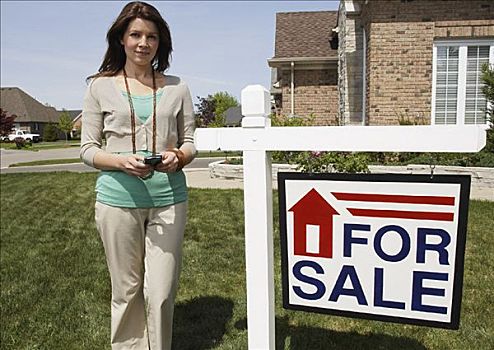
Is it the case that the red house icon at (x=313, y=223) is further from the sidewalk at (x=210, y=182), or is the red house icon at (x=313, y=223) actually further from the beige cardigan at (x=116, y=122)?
the sidewalk at (x=210, y=182)

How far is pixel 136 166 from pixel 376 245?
3.48 feet

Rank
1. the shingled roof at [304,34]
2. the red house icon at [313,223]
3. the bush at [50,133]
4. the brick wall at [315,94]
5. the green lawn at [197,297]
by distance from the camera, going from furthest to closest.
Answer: the bush at [50,133]
the shingled roof at [304,34]
the brick wall at [315,94]
the green lawn at [197,297]
the red house icon at [313,223]

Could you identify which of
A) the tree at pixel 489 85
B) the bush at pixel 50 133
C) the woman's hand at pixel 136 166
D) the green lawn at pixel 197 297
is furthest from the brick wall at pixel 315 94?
the bush at pixel 50 133

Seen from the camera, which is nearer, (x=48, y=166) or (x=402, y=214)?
(x=402, y=214)

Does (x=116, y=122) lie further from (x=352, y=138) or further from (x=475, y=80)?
(x=475, y=80)

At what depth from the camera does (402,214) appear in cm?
172

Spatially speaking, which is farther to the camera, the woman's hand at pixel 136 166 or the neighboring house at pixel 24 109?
the neighboring house at pixel 24 109

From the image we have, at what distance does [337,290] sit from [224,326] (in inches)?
62.0

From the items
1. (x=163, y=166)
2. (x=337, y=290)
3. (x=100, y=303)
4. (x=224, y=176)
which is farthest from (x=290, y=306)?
(x=224, y=176)

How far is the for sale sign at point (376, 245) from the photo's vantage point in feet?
5.55

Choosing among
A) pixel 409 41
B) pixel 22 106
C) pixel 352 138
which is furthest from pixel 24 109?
pixel 352 138

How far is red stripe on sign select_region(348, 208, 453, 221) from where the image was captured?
1677mm

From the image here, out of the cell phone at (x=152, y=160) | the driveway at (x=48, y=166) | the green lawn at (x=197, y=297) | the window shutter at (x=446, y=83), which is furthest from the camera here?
the driveway at (x=48, y=166)

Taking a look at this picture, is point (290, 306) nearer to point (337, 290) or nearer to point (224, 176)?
point (337, 290)
